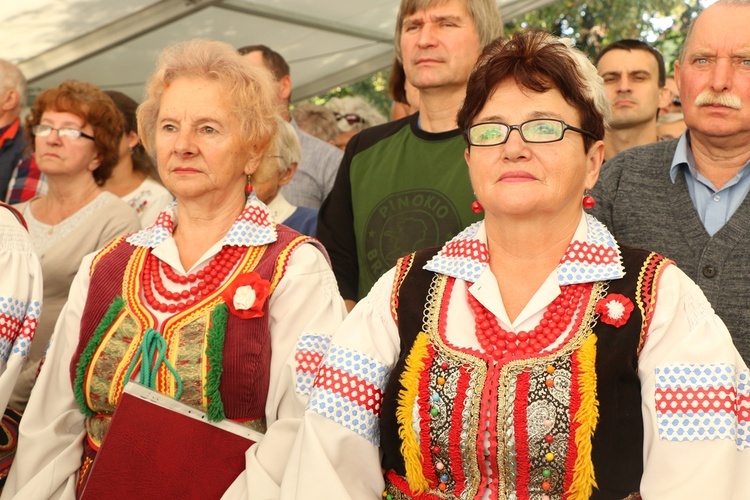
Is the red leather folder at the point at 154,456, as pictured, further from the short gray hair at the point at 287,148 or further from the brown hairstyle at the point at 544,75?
the short gray hair at the point at 287,148

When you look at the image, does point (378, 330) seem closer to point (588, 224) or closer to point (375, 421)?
point (375, 421)

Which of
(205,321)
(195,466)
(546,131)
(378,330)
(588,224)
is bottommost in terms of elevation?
(195,466)

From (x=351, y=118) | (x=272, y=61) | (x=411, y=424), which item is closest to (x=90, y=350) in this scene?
(x=411, y=424)

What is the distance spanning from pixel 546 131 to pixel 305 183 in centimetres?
293

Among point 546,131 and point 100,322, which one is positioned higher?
point 546,131

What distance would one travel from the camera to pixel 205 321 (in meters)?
3.05

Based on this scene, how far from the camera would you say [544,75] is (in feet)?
8.66

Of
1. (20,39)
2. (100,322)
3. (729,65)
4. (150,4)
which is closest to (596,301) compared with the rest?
(729,65)

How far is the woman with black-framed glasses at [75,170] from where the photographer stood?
14.9 feet

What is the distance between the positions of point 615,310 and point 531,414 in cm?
34

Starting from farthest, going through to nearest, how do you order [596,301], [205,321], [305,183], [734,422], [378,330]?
[305,183] → [205,321] → [378,330] → [596,301] → [734,422]

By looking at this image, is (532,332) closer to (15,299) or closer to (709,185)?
(709,185)

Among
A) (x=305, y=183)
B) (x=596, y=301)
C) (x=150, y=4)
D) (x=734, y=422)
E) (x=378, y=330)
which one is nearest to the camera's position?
(x=734, y=422)

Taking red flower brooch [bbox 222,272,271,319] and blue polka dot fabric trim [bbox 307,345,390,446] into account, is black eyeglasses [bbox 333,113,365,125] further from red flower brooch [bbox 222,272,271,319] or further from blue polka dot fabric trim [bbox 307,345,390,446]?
blue polka dot fabric trim [bbox 307,345,390,446]
